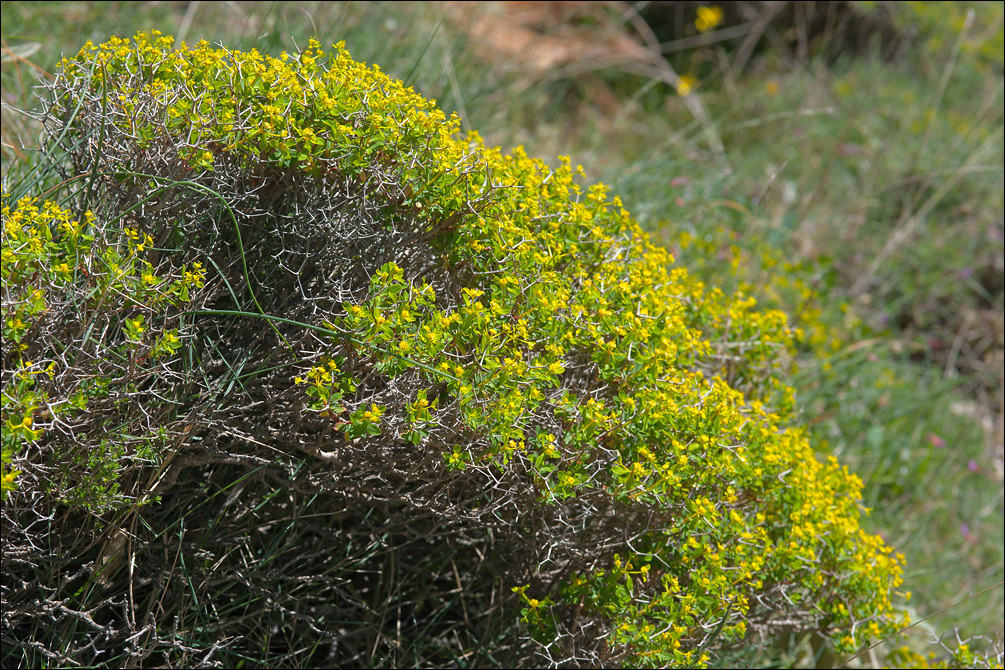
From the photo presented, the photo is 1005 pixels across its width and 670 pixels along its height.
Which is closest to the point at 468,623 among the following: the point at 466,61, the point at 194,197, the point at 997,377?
the point at 194,197

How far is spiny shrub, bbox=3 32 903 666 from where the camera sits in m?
1.65

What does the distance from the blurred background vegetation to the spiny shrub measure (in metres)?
0.55

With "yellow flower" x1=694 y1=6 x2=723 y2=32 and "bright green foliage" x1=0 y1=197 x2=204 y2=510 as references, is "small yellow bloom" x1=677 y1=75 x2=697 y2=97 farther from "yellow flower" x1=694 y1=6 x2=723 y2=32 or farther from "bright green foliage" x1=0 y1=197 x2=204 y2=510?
"bright green foliage" x1=0 y1=197 x2=204 y2=510

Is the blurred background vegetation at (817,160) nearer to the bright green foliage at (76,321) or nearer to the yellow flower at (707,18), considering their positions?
the yellow flower at (707,18)

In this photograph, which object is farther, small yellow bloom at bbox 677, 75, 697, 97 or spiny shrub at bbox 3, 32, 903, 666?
small yellow bloom at bbox 677, 75, 697, 97

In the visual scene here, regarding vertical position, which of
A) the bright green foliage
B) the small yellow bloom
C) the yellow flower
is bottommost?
the bright green foliage

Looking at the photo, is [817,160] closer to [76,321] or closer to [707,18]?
[707,18]

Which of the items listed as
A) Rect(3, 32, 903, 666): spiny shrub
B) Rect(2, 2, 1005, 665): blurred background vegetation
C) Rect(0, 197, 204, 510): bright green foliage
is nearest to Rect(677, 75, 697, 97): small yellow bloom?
Rect(2, 2, 1005, 665): blurred background vegetation

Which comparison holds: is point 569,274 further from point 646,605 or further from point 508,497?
point 646,605

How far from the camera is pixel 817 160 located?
16.7ft

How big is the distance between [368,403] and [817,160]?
4.17 m

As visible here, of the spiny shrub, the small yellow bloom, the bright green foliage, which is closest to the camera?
the bright green foliage

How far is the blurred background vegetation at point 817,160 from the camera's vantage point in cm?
329

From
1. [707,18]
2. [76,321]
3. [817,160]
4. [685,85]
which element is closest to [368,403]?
[76,321]
